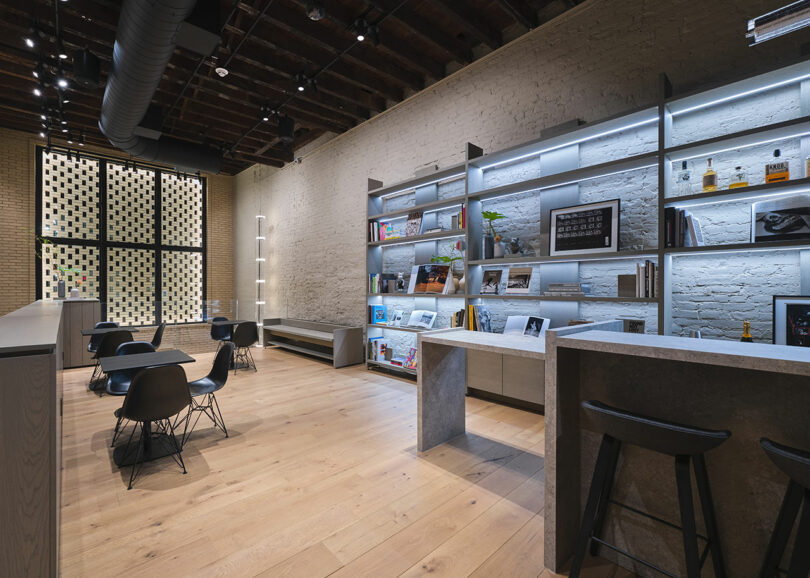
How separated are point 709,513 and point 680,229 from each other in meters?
2.44

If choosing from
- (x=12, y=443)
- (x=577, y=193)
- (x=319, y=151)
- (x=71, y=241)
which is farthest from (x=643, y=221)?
(x=71, y=241)

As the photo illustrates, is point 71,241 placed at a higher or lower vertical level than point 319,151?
lower

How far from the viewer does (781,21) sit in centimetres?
235

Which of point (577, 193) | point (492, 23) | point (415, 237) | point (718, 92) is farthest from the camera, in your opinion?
point (415, 237)

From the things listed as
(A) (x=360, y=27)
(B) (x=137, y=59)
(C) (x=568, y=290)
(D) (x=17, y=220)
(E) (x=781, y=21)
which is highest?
(A) (x=360, y=27)

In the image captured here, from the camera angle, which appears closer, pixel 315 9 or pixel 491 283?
pixel 315 9

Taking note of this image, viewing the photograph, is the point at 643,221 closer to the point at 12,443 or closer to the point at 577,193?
the point at 577,193

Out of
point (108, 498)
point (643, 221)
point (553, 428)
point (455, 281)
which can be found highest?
point (643, 221)

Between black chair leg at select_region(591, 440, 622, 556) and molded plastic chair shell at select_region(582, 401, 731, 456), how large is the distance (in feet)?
0.30

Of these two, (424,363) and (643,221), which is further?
(643,221)

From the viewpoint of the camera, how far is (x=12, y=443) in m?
1.37

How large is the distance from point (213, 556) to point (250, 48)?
572cm

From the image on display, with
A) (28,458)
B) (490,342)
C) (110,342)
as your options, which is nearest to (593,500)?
(490,342)

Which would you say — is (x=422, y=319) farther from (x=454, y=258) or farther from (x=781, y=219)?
(x=781, y=219)
